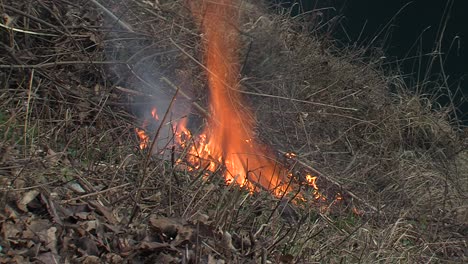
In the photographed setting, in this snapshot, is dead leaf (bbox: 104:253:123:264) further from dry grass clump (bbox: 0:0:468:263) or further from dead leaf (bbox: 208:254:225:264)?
dead leaf (bbox: 208:254:225:264)

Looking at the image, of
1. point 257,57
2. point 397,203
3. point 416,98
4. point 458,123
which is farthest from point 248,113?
point 458,123

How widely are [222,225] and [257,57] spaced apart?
269 centimetres

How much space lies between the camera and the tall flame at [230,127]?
5.18m

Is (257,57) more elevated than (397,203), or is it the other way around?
(257,57)

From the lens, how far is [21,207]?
10.9 feet

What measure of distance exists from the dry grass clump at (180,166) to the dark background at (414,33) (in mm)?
380

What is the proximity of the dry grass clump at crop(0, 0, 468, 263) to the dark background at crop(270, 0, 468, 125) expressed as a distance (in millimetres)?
380

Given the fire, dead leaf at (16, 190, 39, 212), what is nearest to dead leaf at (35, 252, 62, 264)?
dead leaf at (16, 190, 39, 212)

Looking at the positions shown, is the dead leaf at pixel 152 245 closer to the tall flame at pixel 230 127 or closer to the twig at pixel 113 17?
the tall flame at pixel 230 127

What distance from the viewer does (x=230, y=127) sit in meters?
5.41

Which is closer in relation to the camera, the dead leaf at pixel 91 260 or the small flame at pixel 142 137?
the dead leaf at pixel 91 260

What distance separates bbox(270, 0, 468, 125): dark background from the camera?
24.7 ft

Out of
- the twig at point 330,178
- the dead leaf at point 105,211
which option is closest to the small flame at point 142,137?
the twig at point 330,178

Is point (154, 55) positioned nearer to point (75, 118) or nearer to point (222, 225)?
point (75, 118)
